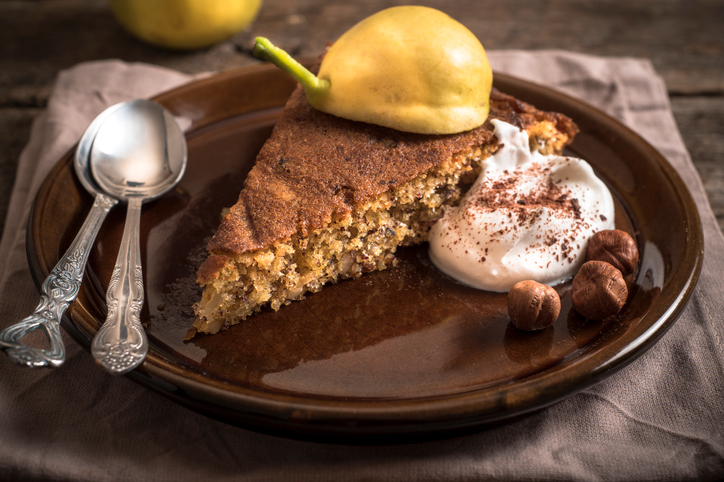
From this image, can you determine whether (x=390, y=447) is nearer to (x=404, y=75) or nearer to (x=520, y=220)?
(x=520, y=220)

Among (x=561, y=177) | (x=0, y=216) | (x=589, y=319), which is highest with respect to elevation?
(x=561, y=177)

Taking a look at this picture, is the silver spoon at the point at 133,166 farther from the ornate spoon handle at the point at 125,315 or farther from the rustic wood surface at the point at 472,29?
the rustic wood surface at the point at 472,29

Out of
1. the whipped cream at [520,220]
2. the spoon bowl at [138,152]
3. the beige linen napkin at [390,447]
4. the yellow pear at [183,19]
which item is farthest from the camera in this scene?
the yellow pear at [183,19]

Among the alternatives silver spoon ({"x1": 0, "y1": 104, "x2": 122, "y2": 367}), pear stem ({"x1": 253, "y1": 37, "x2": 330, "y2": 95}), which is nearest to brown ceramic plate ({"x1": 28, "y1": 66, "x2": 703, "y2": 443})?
silver spoon ({"x1": 0, "y1": 104, "x2": 122, "y2": 367})

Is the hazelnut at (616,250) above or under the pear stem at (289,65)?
under

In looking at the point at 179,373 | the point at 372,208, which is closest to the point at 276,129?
the point at 372,208

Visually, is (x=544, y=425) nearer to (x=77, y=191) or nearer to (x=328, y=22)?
(x=77, y=191)

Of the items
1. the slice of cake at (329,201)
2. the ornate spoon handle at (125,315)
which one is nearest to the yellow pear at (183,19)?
the slice of cake at (329,201)
